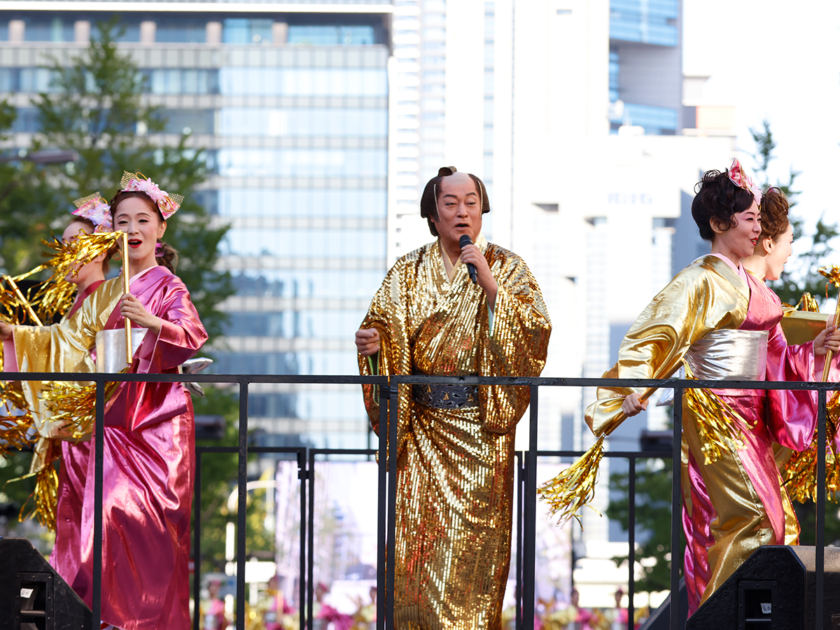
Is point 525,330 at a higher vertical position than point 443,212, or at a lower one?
lower

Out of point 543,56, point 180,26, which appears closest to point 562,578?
point 543,56

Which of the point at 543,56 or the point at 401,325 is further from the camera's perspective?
the point at 543,56

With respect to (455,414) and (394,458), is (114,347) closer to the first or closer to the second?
(455,414)

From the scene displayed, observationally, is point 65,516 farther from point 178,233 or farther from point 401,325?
point 178,233

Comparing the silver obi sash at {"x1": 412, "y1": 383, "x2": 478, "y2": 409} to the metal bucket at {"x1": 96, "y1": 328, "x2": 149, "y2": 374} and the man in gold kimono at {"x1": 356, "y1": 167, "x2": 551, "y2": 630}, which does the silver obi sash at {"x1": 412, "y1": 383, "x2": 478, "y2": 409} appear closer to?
the man in gold kimono at {"x1": 356, "y1": 167, "x2": 551, "y2": 630}

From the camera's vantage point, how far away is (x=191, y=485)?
375 centimetres

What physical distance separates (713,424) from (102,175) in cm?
1227

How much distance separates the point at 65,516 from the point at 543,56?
54.1 m

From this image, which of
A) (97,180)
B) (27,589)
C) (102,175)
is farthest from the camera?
(102,175)

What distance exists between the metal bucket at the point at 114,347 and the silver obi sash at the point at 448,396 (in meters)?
1.05

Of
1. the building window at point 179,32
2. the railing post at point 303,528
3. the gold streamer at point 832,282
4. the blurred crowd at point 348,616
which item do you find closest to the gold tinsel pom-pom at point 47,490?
the railing post at point 303,528

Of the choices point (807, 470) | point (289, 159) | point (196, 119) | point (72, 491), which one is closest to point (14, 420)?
point (72, 491)

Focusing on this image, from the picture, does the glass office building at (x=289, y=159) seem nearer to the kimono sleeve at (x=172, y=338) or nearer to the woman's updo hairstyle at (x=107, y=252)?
the woman's updo hairstyle at (x=107, y=252)

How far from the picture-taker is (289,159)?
203 ft
